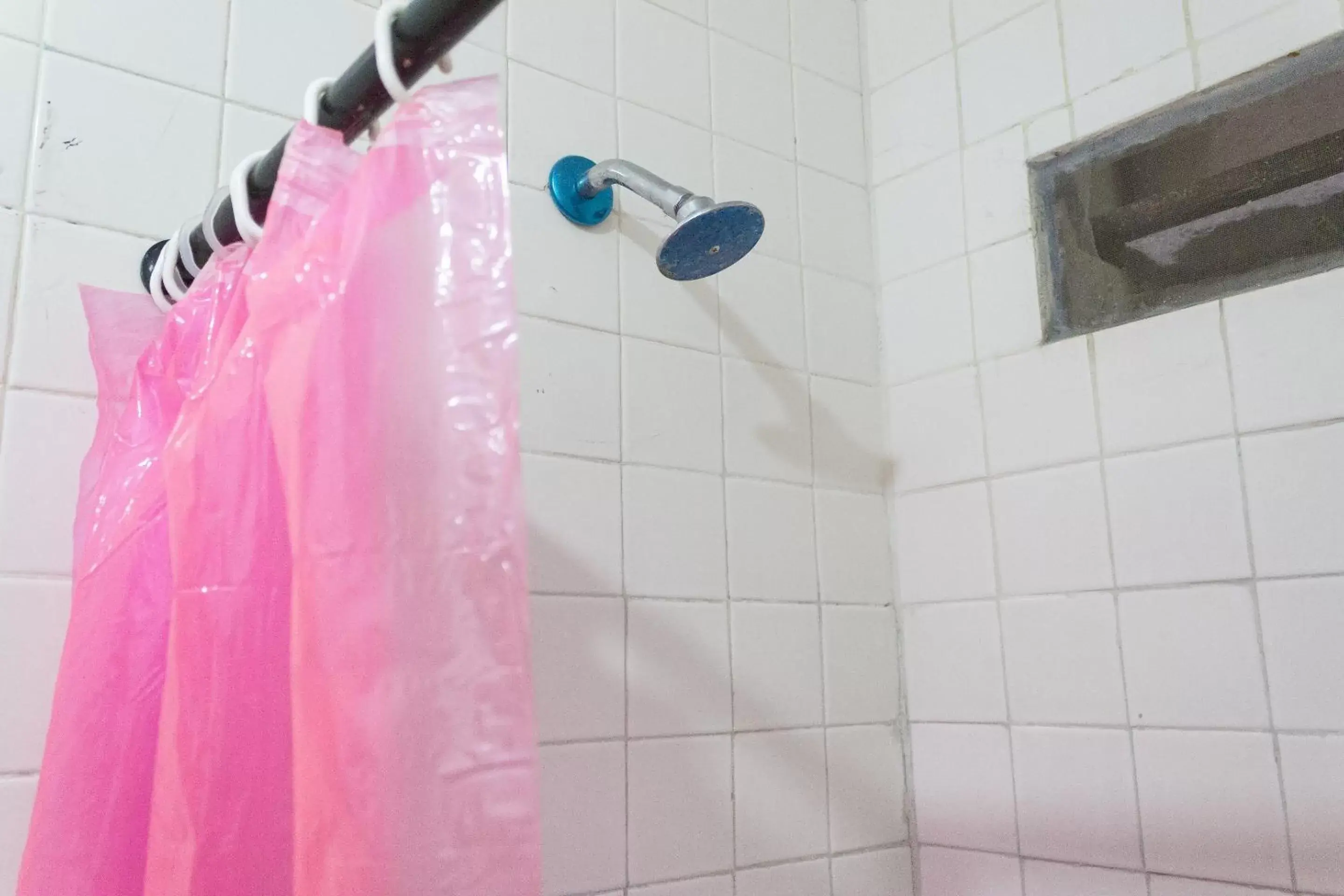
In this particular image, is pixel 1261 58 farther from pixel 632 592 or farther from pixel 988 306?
pixel 632 592

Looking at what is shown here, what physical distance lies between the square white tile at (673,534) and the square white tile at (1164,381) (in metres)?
0.42

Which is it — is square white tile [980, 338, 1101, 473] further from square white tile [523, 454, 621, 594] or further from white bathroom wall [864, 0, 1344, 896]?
square white tile [523, 454, 621, 594]

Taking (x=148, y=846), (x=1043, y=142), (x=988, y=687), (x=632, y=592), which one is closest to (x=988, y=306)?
(x=1043, y=142)

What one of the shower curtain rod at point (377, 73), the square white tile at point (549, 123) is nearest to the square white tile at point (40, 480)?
the shower curtain rod at point (377, 73)

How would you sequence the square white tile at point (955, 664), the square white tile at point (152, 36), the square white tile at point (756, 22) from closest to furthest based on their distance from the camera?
the square white tile at point (152, 36), the square white tile at point (955, 664), the square white tile at point (756, 22)

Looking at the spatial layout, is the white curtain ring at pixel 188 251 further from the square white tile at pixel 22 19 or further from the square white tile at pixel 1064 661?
the square white tile at pixel 1064 661

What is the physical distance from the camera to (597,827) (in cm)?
92

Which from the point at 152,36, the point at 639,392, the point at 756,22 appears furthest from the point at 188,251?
the point at 756,22

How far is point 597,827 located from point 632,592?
222 millimetres

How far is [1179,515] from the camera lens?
0.97 meters

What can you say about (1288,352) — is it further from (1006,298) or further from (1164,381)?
(1006,298)

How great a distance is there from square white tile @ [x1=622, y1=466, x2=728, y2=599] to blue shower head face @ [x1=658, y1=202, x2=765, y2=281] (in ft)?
0.74

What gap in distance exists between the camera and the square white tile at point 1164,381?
962 millimetres

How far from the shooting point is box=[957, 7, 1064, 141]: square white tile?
45.0 inches
